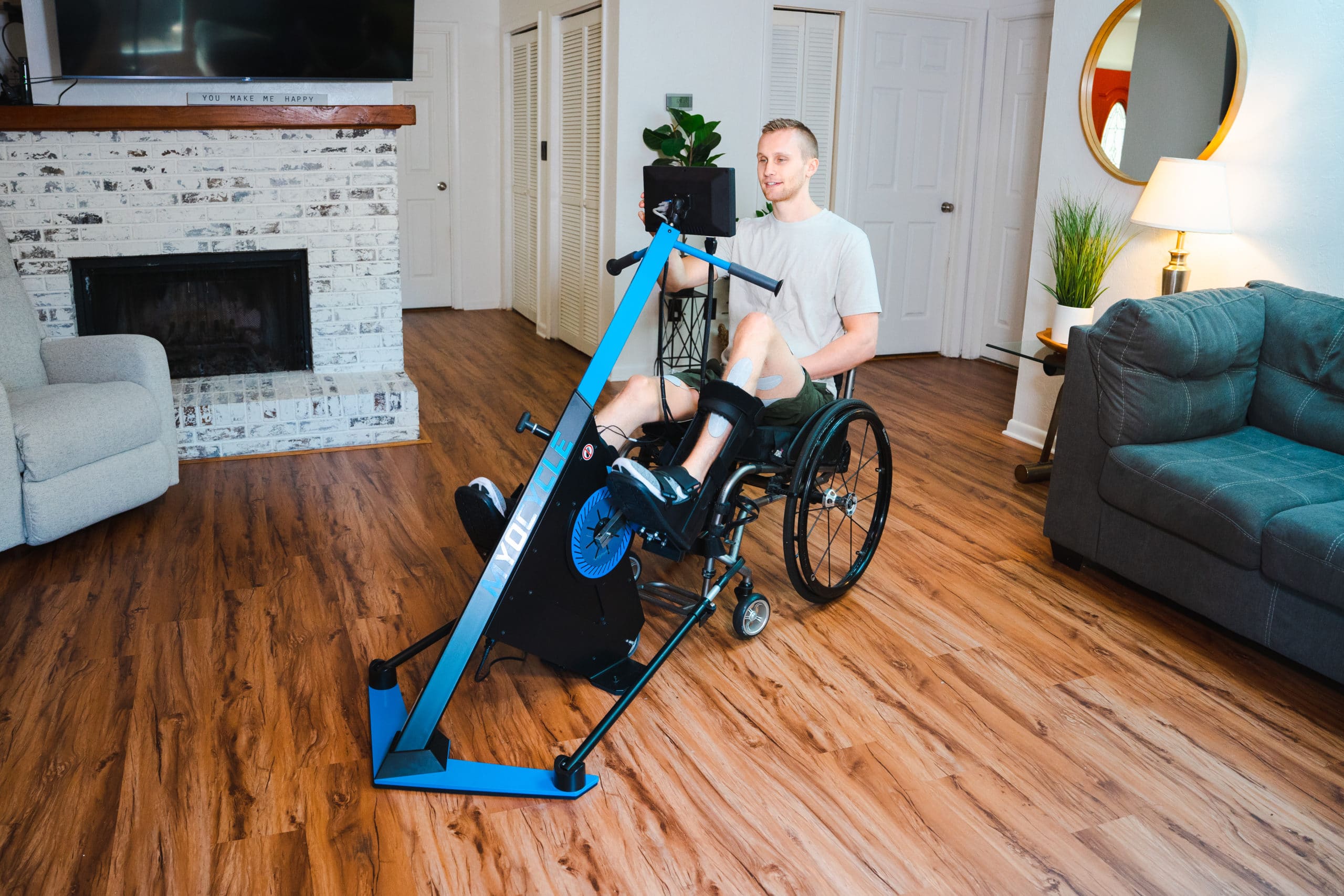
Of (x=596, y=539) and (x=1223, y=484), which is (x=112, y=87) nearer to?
(x=596, y=539)

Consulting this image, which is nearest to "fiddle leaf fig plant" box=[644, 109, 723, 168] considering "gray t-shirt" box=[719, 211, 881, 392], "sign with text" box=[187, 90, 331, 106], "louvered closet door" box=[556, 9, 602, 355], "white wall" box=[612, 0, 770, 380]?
"white wall" box=[612, 0, 770, 380]

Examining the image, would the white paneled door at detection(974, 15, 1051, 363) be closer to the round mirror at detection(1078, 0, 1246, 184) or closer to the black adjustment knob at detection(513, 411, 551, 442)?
the round mirror at detection(1078, 0, 1246, 184)

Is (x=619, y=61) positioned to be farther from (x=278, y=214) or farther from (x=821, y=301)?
(x=821, y=301)

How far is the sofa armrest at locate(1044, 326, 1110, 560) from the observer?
113 inches

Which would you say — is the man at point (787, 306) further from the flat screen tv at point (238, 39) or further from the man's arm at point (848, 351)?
the flat screen tv at point (238, 39)

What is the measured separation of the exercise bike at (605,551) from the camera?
195cm

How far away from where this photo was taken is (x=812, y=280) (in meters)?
2.80

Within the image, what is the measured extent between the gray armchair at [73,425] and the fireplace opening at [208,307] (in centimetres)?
45

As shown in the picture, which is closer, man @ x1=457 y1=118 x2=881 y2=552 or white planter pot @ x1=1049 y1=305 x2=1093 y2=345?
man @ x1=457 y1=118 x2=881 y2=552

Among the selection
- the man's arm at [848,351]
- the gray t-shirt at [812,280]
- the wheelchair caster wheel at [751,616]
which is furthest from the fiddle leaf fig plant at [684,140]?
the wheelchair caster wheel at [751,616]

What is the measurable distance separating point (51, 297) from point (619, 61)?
253 cm

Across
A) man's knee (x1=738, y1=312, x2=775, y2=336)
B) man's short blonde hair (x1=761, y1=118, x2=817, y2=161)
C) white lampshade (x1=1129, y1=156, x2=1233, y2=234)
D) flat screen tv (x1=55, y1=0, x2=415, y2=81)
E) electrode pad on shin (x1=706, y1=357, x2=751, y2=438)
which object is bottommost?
electrode pad on shin (x1=706, y1=357, x2=751, y2=438)

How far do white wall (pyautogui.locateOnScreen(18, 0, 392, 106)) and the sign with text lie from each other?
0.6 inches

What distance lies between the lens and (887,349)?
5930mm
